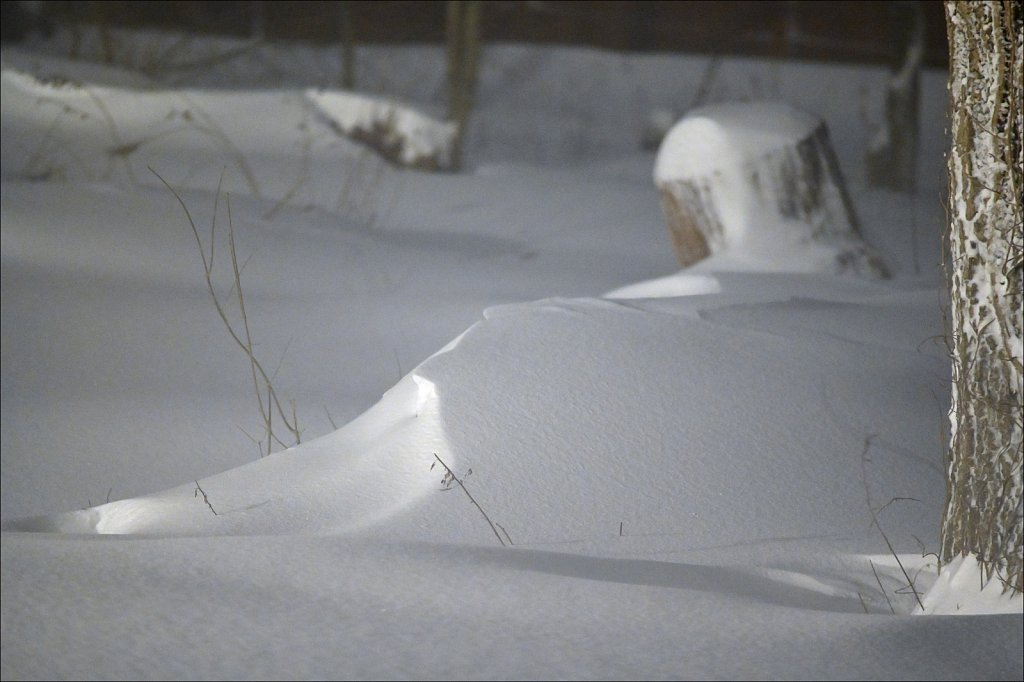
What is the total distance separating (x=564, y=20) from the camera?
9750 millimetres

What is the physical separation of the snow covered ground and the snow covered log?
1.38m

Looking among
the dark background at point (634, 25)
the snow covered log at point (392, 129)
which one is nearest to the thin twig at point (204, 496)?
the snow covered log at point (392, 129)

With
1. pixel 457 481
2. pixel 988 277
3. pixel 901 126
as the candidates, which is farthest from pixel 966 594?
pixel 901 126

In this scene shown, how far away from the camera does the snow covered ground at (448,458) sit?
104 cm

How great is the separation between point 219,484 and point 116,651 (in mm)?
849

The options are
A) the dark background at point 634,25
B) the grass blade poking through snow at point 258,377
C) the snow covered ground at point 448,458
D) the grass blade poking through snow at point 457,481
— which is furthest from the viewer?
the dark background at point 634,25

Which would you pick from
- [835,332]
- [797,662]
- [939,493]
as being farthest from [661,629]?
[835,332]

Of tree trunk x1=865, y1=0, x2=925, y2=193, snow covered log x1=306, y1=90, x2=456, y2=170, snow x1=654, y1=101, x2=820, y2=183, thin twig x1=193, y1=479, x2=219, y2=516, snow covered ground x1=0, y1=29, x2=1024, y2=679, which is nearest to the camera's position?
snow covered ground x1=0, y1=29, x2=1024, y2=679

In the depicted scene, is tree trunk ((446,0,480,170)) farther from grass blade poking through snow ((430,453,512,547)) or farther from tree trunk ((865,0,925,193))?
grass blade poking through snow ((430,453,512,547))

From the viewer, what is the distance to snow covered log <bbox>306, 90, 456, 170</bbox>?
5.86 metres

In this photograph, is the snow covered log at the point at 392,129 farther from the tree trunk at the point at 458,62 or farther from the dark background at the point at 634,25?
the dark background at the point at 634,25

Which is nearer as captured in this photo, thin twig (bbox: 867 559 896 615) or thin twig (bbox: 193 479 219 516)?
thin twig (bbox: 867 559 896 615)

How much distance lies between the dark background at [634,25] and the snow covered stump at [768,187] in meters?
6.61

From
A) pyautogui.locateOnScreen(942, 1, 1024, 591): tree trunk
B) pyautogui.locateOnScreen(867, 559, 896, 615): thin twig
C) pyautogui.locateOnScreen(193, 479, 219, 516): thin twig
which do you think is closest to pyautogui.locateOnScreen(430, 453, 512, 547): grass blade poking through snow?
pyautogui.locateOnScreen(193, 479, 219, 516): thin twig
